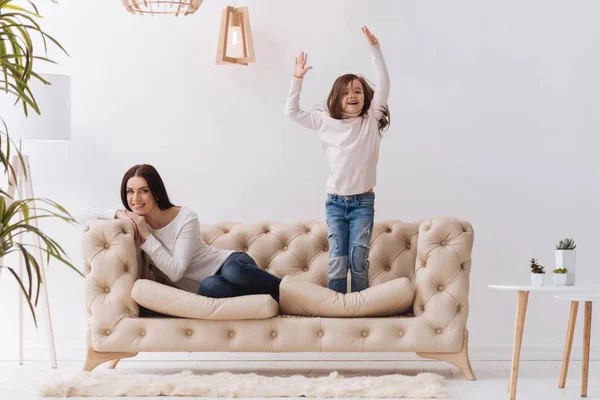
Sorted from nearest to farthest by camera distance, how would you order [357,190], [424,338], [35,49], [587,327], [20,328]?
[587,327] → [424,338] → [357,190] → [20,328] → [35,49]

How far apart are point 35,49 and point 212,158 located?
3.71 ft

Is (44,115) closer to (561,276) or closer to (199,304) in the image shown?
(199,304)

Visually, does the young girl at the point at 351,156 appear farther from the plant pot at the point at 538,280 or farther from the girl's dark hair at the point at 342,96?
the plant pot at the point at 538,280

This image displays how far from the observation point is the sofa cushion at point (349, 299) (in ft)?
10.6

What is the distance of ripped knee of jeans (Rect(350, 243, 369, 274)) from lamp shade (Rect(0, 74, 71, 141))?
1450 millimetres

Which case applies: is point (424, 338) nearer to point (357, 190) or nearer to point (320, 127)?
point (357, 190)

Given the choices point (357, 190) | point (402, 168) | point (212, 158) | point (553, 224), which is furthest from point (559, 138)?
point (212, 158)

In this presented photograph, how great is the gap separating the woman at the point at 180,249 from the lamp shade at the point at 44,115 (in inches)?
18.4

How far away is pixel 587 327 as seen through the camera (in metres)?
2.90

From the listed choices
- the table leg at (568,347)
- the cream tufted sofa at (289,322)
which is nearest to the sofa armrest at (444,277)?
the cream tufted sofa at (289,322)

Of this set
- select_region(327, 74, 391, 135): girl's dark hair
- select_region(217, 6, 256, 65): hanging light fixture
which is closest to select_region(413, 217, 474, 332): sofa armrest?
select_region(327, 74, 391, 135): girl's dark hair

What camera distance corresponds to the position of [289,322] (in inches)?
127

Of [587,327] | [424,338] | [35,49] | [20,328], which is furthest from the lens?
[35,49]

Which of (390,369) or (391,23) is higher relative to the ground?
(391,23)
